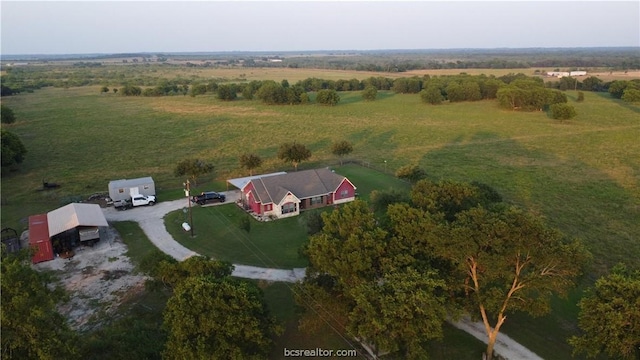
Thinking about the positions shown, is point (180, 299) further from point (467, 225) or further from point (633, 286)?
point (633, 286)

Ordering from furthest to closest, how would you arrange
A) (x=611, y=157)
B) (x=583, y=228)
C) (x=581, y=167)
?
1. (x=611, y=157)
2. (x=581, y=167)
3. (x=583, y=228)

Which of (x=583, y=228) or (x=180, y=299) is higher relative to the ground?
(x=180, y=299)

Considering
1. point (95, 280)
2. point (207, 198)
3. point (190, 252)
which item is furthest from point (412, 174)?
point (95, 280)

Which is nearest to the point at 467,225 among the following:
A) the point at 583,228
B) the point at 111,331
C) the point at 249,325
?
the point at 249,325

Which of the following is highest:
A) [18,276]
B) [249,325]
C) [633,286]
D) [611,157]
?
[18,276]

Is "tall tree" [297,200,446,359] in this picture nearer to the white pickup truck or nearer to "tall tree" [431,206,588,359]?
"tall tree" [431,206,588,359]

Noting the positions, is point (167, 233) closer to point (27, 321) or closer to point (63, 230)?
point (63, 230)

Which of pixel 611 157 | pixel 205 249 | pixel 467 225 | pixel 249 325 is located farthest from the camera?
pixel 611 157

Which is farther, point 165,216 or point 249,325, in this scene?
point 165,216
